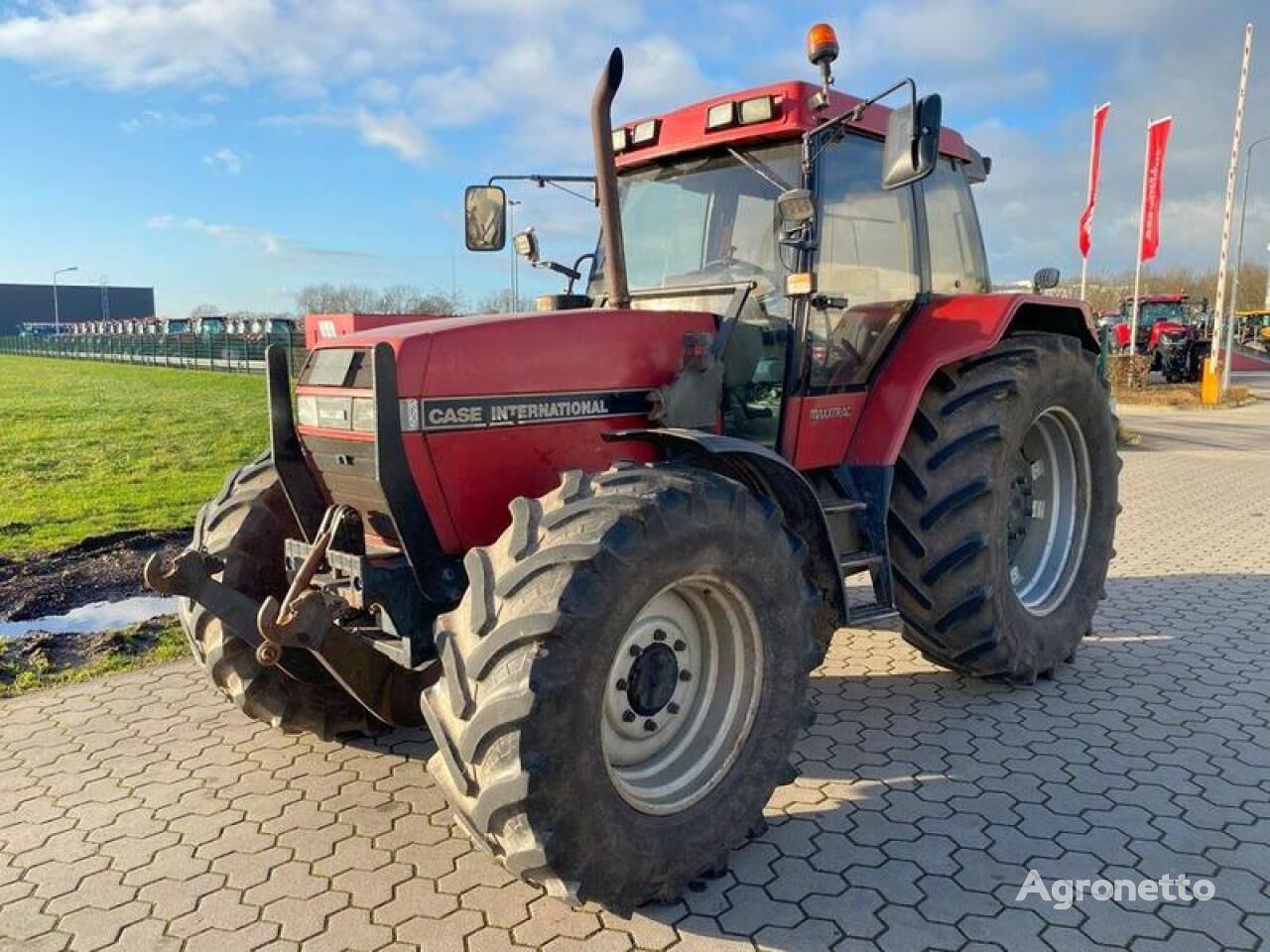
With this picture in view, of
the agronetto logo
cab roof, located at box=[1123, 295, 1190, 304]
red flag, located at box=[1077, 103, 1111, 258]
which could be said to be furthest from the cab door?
cab roof, located at box=[1123, 295, 1190, 304]

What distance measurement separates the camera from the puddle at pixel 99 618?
5.76 m

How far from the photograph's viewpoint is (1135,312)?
2300 cm

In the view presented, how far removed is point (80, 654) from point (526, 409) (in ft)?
11.5

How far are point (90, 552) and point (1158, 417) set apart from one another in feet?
64.0

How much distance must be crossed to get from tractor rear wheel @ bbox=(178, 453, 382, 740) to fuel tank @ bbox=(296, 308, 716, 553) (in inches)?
17.4

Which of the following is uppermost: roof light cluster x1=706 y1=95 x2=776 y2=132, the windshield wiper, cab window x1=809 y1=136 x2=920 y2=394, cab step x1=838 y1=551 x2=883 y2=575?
roof light cluster x1=706 y1=95 x2=776 y2=132

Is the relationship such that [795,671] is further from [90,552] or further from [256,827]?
[90,552]

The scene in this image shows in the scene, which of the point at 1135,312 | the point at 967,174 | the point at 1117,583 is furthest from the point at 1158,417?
the point at 967,174

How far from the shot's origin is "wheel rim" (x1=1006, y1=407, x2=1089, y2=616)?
5215 mm

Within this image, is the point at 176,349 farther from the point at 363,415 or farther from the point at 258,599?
the point at 363,415

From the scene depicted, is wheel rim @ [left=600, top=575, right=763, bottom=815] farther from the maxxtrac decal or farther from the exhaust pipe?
the exhaust pipe

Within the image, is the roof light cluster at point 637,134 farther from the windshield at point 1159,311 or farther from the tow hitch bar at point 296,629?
the windshield at point 1159,311

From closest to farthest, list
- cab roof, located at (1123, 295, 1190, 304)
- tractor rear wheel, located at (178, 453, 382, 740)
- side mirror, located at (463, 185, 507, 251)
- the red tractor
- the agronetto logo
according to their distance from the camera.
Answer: the red tractor, the agronetto logo, tractor rear wheel, located at (178, 453, 382, 740), side mirror, located at (463, 185, 507, 251), cab roof, located at (1123, 295, 1190, 304)

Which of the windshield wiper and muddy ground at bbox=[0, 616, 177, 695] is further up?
the windshield wiper
